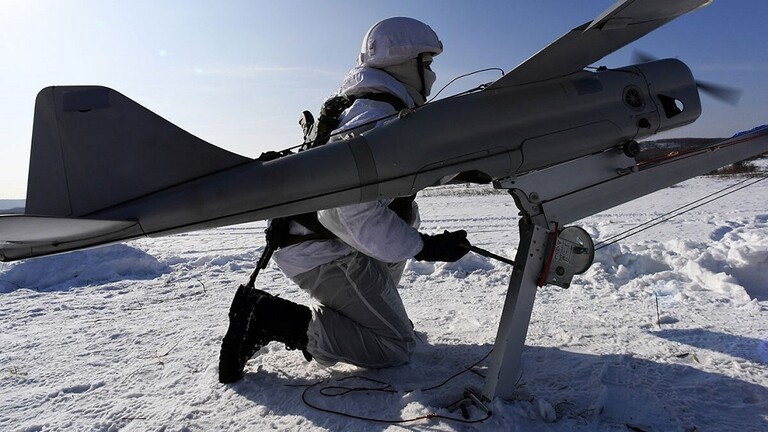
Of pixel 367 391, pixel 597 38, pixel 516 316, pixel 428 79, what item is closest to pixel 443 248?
pixel 516 316

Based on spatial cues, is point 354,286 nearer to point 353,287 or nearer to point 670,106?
point 353,287

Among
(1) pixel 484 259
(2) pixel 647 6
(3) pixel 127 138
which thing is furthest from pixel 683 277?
(3) pixel 127 138

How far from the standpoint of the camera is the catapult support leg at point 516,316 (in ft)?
7.32

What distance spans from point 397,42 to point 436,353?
2066 millimetres

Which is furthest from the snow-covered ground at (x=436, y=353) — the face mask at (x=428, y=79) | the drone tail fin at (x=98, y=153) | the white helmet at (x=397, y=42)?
the white helmet at (x=397, y=42)

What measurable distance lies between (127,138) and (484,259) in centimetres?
422

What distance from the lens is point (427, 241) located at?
2.62m

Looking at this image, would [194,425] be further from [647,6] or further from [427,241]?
[647,6]

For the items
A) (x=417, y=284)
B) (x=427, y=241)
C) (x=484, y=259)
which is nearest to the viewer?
(x=427, y=241)

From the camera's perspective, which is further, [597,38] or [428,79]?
[428,79]

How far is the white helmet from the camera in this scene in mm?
2844

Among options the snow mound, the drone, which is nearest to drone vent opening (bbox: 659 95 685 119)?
the drone

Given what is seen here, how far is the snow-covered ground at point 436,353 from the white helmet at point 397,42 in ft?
6.45

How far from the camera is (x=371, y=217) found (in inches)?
97.7
